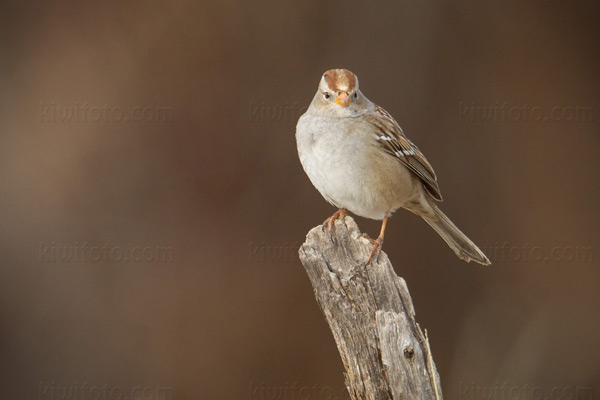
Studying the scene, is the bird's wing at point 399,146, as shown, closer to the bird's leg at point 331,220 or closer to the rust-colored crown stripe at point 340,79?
the rust-colored crown stripe at point 340,79

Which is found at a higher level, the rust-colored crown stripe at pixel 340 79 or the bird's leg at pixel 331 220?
the rust-colored crown stripe at pixel 340 79

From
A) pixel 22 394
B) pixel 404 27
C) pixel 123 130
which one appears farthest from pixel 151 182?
pixel 404 27

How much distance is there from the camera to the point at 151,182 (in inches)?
264

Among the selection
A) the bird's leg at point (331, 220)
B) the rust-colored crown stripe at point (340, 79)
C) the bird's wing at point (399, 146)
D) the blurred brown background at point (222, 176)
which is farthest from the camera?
the blurred brown background at point (222, 176)

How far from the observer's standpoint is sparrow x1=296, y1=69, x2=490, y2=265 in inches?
174

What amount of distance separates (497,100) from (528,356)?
217 centimetres

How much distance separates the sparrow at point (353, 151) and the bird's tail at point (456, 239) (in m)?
0.40

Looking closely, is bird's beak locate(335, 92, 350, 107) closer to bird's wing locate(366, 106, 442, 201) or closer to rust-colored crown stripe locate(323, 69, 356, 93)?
rust-colored crown stripe locate(323, 69, 356, 93)

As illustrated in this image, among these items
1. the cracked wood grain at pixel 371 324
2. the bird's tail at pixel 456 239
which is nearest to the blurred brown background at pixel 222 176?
the bird's tail at pixel 456 239

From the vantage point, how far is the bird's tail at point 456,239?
4879mm

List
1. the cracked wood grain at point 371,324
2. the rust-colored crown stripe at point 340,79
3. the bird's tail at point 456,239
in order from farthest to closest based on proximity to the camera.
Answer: the bird's tail at point 456,239 < the rust-colored crown stripe at point 340,79 < the cracked wood grain at point 371,324

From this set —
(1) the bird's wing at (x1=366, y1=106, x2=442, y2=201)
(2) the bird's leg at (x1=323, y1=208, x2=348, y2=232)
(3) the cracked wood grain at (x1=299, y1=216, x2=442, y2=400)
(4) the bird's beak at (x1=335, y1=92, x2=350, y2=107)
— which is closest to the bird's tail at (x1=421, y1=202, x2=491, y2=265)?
(1) the bird's wing at (x1=366, y1=106, x2=442, y2=201)

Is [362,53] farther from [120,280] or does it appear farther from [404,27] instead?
[120,280]

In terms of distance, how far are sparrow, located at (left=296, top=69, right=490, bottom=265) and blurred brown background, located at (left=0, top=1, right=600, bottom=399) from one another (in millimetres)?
2091
